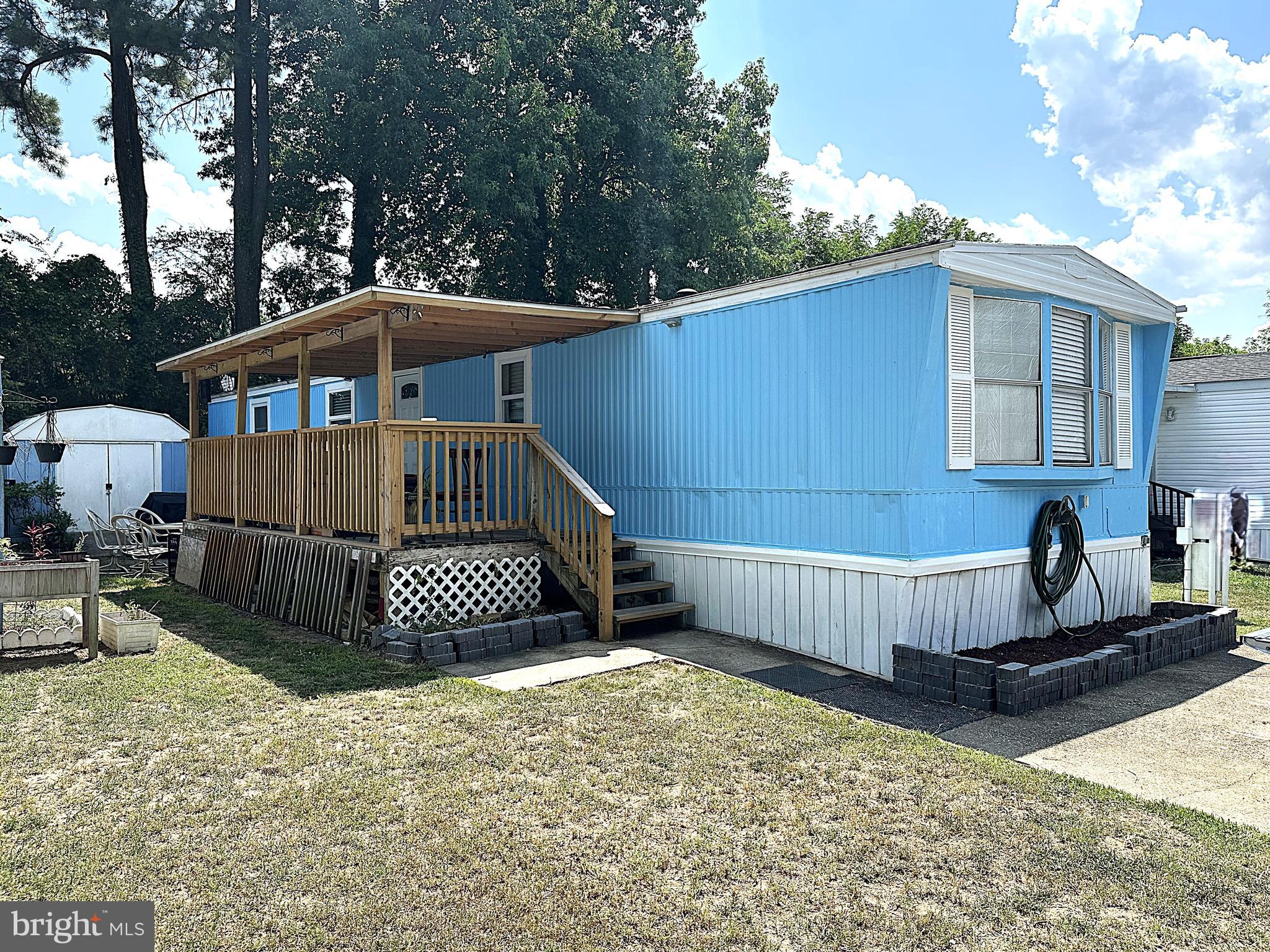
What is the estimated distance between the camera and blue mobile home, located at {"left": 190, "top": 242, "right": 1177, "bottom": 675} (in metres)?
6.15

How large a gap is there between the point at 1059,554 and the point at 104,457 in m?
15.1

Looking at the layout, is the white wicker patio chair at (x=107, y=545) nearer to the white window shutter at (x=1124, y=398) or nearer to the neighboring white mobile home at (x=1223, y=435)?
the white window shutter at (x=1124, y=398)

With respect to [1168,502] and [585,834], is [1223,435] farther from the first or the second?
[585,834]

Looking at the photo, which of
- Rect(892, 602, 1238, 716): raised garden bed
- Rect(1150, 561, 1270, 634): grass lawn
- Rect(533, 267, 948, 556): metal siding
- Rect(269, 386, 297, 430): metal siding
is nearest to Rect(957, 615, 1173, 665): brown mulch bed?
Rect(892, 602, 1238, 716): raised garden bed

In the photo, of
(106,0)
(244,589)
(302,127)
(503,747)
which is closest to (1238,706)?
(503,747)

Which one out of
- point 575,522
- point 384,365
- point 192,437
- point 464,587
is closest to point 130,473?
point 192,437

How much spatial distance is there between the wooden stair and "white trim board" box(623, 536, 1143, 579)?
0.27m

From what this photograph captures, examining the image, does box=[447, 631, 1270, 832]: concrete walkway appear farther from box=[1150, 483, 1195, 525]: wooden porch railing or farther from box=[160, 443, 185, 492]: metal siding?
box=[160, 443, 185, 492]: metal siding

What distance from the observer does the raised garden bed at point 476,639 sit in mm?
6582

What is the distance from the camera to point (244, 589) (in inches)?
376

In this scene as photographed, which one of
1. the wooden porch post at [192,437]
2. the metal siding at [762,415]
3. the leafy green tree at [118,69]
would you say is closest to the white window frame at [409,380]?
the wooden porch post at [192,437]

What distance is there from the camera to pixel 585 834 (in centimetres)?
355

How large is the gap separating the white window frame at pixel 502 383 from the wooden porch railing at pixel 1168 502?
9566mm

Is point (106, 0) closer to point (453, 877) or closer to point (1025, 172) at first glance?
point (1025, 172)
